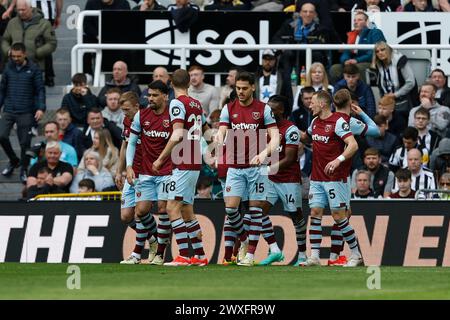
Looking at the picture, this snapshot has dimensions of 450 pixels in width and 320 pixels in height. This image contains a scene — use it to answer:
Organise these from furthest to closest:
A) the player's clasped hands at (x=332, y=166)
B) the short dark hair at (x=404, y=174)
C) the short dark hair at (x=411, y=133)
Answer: the short dark hair at (x=411, y=133)
the short dark hair at (x=404, y=174)
the player's clasped hands at (x=332, y=166)

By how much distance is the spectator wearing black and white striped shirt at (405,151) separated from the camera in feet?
78.3

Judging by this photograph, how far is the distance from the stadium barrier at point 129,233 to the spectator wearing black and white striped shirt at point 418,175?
3.95 ft

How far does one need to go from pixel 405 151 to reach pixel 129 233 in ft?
14.9

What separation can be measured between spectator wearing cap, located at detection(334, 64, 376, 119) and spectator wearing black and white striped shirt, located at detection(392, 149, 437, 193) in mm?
1642

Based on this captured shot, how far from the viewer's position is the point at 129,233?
22734 mm

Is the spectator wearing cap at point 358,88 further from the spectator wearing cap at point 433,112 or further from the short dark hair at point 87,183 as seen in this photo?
the short dark hair at point 87,183

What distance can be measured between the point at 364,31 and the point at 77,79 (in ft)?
16.0

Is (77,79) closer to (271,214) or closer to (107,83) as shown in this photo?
(107,83)

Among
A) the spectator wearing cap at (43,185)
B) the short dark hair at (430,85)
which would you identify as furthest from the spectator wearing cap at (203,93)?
the short dark hair at (430,85)

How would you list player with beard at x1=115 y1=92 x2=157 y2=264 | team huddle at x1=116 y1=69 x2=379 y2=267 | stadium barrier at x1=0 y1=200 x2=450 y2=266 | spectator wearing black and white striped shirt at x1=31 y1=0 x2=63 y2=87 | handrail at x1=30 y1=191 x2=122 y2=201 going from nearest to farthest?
1. team huddle at x1=116 y1=69 x2=379 y2=267
2. player with beard at x1=115 y1=92 x2=157 y2=264
3. stadium barrier at x1=0 y1=200 x2=450 y2=266
4. handrail at x1=30 y1=191 x2=122 y2=201
5. spectator wearing black and white striped shirt at x1=31 y1=0 x2=63 y2=87

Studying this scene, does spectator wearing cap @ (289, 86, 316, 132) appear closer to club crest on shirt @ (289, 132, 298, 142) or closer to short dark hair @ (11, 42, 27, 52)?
club crest on shirt @ (289, 132, 298, 142)

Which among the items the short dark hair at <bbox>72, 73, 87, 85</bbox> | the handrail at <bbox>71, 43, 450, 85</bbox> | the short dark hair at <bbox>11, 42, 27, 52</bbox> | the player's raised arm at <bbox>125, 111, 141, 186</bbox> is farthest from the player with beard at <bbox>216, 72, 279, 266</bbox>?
the short dark hair at <bbox>11, 42, 27, 52</bbox>

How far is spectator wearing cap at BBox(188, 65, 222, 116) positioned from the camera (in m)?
25.1

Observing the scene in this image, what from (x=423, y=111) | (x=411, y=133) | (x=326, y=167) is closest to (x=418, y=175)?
(x=411, y=133)
